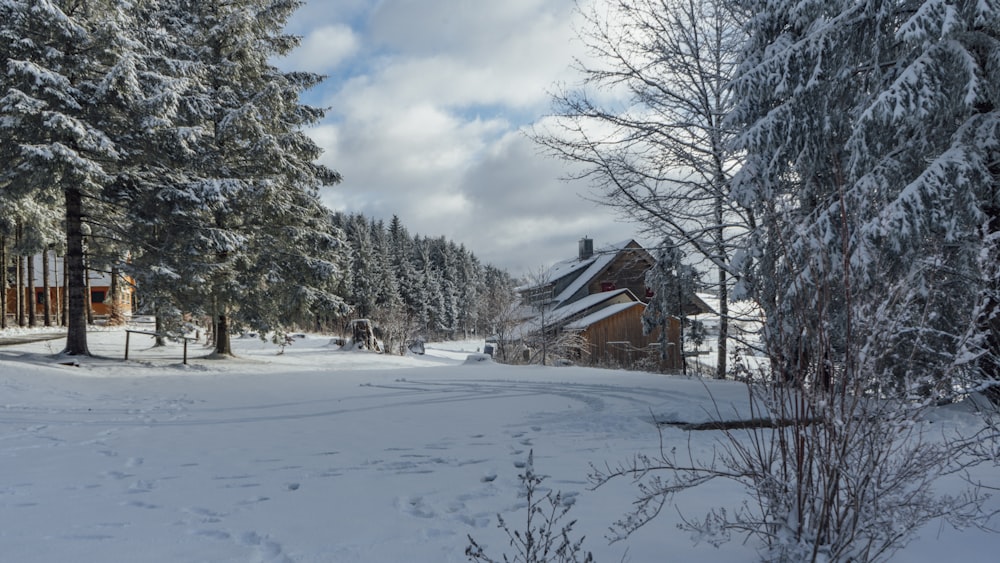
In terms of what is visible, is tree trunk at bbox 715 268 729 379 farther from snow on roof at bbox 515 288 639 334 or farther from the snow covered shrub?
snow on roof at bbox 515 288 639 334

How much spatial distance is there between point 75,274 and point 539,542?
1314 cm

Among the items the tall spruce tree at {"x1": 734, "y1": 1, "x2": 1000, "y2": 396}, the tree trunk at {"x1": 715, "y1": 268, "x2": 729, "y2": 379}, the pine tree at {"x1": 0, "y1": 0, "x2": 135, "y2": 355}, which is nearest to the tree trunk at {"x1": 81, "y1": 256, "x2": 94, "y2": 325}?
the pine tree at {"x1": 0, "y1": 0, "x2": 135, "y2": 355}

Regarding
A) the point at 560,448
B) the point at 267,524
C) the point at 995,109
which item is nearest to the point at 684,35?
the point at 995,109

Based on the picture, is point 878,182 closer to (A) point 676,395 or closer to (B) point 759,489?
(A) point 676,395

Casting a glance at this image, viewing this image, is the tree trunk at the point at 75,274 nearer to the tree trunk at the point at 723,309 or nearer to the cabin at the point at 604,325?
the tree trunk at the point at 723,309

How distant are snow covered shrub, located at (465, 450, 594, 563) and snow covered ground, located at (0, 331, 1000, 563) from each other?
0.14 meters

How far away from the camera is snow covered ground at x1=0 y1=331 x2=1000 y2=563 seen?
9.78 ft

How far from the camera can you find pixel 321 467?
4.58 m

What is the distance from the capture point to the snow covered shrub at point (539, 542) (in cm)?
206

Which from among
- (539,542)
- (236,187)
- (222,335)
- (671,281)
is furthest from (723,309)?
(222,335)

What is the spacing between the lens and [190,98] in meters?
12.5

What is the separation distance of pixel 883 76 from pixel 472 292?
6269cm

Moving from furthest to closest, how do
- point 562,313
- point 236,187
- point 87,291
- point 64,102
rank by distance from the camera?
point 562,313 → point 87,291 → point 236,187 → point 64,102

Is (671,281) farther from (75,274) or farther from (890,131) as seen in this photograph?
(75,274)
